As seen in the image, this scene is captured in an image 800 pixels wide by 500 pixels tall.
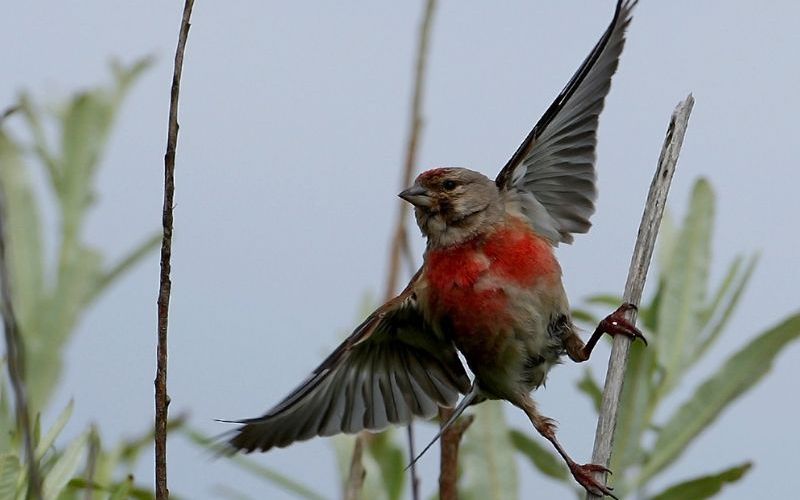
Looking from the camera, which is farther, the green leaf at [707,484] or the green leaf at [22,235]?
the green leaf at [22,235]

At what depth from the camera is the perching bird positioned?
4391 millimetres

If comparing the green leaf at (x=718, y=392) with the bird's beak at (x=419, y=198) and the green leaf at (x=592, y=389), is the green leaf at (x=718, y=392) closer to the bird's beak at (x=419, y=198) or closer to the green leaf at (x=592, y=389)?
the green leaf at (x=592, y=389)

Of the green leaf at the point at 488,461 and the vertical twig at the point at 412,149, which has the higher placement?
the vertical twig at the point at 412,149

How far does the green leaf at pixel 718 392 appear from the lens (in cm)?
378

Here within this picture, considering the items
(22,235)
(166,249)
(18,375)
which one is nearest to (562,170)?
(22,235)

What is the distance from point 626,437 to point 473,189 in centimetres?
135

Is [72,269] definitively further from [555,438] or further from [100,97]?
[555,438]

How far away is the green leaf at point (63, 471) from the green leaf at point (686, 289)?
2.00 metres

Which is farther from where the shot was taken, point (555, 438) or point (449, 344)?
point (449, 344)

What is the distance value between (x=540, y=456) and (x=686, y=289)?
2.54 feet

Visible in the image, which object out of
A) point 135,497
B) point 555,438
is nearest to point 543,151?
point 555,438

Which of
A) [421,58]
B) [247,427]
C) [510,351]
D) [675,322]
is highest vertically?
[421,58]

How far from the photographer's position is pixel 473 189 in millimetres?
4758

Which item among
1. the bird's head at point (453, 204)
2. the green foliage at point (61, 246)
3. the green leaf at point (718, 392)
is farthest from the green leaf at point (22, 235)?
the green leaf at point (718, 392)
